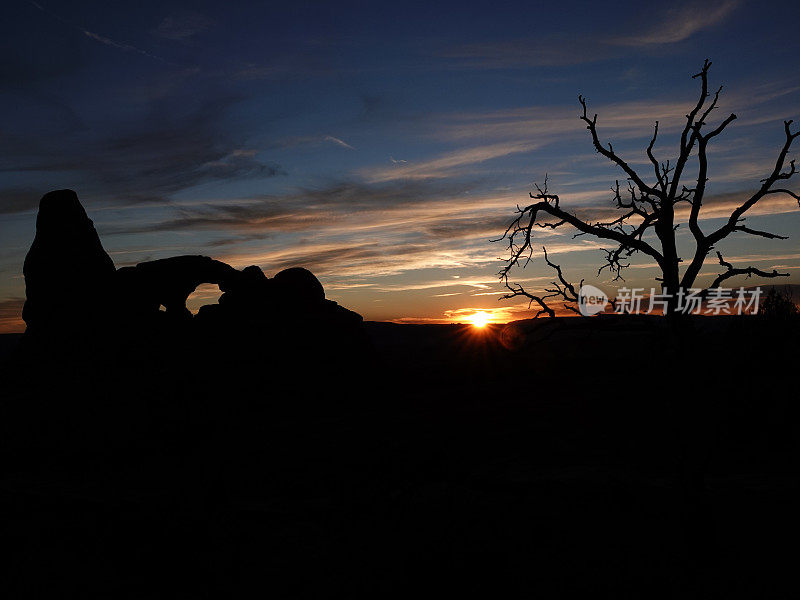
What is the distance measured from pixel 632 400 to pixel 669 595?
59.4ft

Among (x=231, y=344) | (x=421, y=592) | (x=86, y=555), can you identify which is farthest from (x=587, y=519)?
(x=231, y=344)

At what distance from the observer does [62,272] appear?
33031 mm

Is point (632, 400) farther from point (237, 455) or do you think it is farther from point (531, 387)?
point (237, 455)

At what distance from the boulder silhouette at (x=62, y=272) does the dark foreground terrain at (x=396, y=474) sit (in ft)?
7.49

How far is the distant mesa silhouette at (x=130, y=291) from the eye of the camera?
32625mm

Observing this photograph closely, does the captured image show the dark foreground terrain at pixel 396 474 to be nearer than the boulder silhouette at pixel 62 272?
Yes

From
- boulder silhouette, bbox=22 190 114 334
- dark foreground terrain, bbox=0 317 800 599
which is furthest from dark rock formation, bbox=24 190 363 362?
dark foreground terrain, bbox=0 317 800 599

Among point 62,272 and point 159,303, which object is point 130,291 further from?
point 62,272

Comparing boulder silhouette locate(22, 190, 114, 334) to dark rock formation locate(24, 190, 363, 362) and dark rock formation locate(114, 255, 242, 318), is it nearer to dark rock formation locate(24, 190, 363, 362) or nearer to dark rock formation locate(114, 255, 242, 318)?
dark rock formation locate(24, 190, 363, 362)

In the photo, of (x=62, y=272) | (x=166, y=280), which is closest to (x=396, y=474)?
(x=166, y=280)

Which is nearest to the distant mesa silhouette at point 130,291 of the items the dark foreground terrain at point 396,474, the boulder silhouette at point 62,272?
the boulder silhouette at point 62,272

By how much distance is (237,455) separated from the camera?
1938 cm

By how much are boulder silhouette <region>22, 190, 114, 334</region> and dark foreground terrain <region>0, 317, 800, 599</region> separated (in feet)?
7.49

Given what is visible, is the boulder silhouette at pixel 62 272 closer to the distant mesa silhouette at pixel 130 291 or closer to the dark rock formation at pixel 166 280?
the distant mesa silhouette at pixel 130 291
